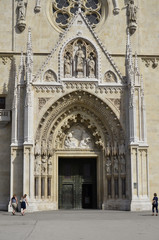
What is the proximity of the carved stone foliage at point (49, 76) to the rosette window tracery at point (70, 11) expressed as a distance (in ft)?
15.2

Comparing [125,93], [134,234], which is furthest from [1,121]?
[134,234]

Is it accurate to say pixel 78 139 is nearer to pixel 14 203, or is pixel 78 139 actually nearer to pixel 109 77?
pixel 109 77

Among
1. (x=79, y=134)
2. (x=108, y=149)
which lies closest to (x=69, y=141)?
(x=79, y=134)

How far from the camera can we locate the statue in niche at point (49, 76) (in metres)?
25.6

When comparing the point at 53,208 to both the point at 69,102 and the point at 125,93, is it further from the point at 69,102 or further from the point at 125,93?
the point at 125,93

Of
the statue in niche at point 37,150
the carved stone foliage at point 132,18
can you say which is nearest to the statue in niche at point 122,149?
the statue in niche at point 37,150

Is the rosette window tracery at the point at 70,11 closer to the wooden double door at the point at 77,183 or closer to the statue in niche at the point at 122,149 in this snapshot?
the statue in niche at the point at 122,149

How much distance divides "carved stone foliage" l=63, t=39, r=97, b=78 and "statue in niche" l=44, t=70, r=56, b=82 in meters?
0.74

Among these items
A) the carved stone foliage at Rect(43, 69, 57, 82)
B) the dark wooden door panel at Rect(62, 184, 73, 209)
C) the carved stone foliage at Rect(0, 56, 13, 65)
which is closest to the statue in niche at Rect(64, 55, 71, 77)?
the carved stone foliage at Rect(43, 69, 57, 82)

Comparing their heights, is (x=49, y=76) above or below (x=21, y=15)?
below

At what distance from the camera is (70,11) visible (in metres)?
29.0

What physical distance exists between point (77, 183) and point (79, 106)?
4838mm

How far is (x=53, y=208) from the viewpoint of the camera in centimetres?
2519

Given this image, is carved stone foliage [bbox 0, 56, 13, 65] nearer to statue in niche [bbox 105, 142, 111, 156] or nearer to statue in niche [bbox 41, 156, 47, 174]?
statue in niche [bbox 41, 156, 47, 174]
